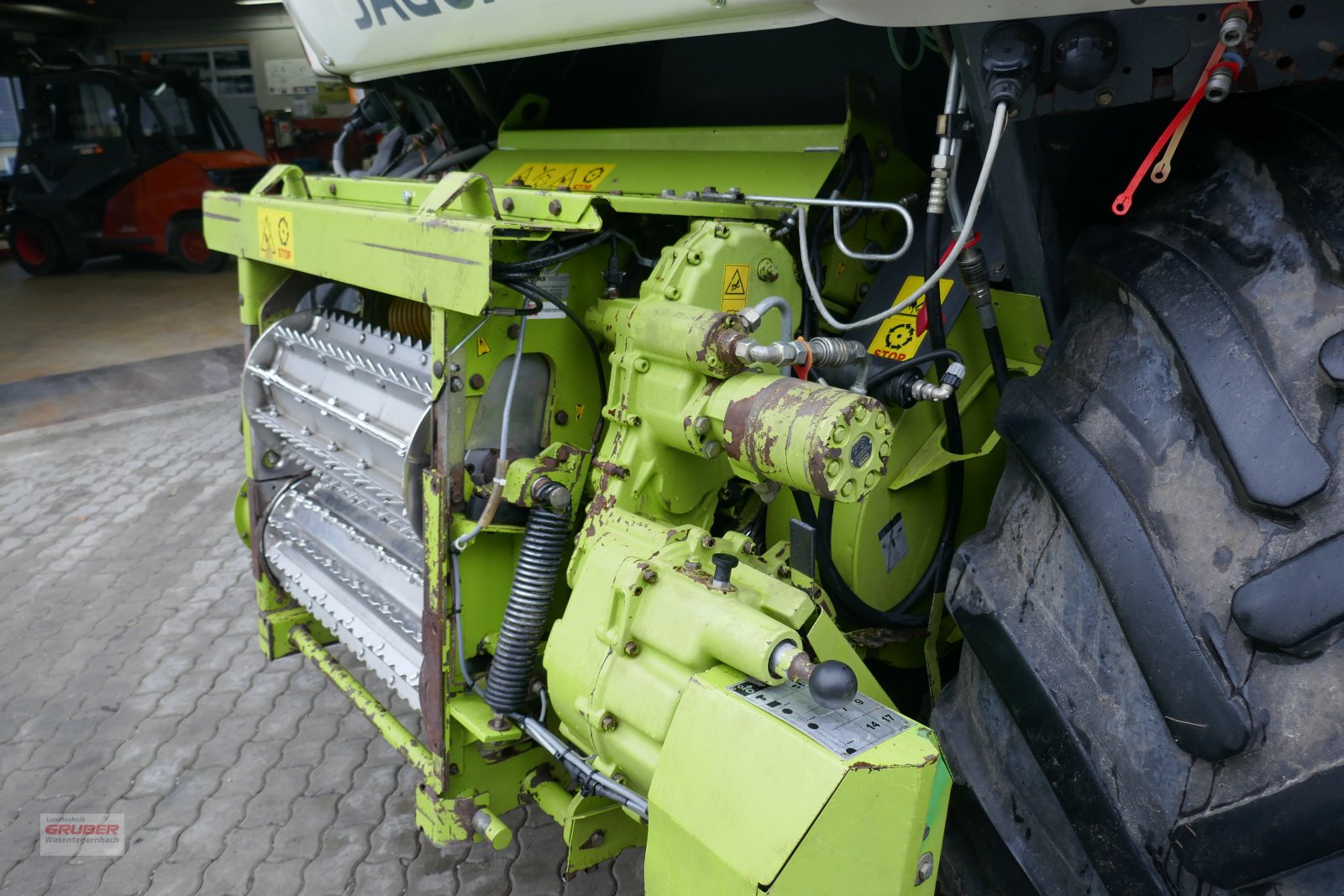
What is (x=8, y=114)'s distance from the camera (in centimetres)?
1501

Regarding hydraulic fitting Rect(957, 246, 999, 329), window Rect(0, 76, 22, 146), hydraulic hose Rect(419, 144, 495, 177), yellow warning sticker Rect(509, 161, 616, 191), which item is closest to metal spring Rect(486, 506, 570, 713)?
hydraulic fitting Rect(957, 246, 999, 329)

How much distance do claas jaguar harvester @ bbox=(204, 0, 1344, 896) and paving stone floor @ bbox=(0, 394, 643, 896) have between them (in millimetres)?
488

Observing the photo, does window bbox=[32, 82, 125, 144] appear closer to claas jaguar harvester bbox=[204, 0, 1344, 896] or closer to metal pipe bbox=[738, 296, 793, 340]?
claas jaguar harvester bbox=[204, 0, 1344, 896]

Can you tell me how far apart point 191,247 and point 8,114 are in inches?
280

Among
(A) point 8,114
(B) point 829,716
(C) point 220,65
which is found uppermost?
(C) point 220,65

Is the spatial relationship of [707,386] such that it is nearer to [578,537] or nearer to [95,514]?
[578,537]

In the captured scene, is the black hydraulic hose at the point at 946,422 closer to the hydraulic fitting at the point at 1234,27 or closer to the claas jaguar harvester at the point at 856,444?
the claas jaguar harvester at the point at 856,444

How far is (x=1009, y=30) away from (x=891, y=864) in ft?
3.48

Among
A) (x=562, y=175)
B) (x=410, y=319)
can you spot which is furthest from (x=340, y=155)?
(x=410, y=319)

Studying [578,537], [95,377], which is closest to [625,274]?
[578,537]

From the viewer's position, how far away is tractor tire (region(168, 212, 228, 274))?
1055 cm

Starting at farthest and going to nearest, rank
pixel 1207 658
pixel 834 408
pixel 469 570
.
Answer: pixel 469 570 → pixel 834 408 → pixel 1207 658

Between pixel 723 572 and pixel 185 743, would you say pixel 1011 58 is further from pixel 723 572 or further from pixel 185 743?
pixel 185 743

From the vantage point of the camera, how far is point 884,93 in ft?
7.69
